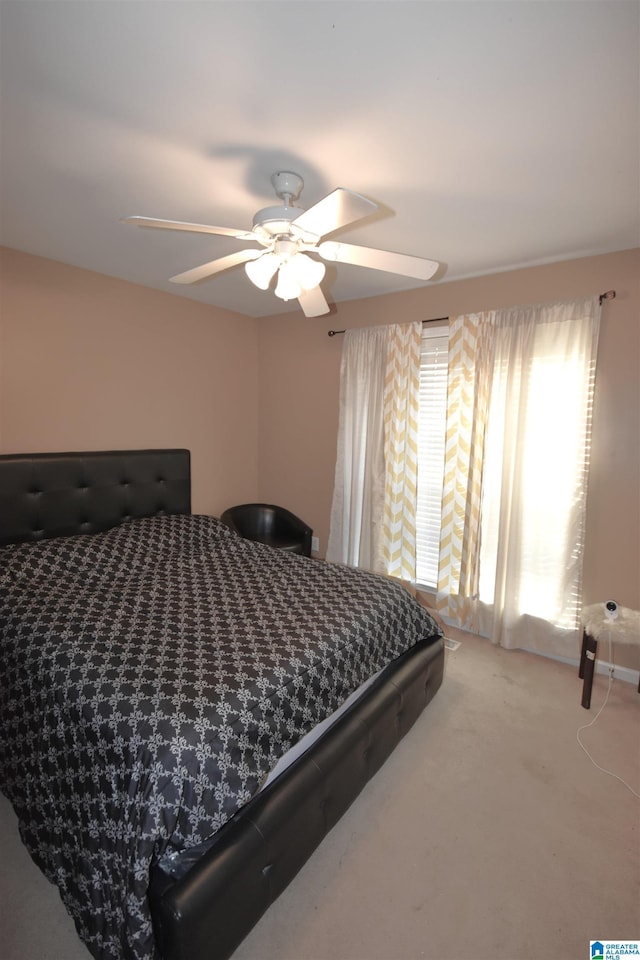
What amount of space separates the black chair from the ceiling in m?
2.21

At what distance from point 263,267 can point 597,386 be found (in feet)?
6.61

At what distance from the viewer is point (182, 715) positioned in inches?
50.5

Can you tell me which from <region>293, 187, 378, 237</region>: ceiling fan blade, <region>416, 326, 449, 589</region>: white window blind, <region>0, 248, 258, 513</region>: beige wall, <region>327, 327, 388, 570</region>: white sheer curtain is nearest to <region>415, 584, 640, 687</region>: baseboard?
<region>416, 326, 449, 589</region>: white window blind

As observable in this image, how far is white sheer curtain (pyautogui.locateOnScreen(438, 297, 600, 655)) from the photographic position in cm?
252

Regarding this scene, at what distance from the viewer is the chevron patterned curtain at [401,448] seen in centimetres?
310

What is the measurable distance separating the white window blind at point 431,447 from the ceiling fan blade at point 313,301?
48.8 inches

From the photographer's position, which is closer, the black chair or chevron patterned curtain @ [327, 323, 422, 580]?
chevron patterned curtain @ [327, 323, 422, 580]

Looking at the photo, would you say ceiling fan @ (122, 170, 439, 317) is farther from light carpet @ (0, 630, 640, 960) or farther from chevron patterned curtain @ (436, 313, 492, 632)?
light carpet @ (0, 630, 640, 960)

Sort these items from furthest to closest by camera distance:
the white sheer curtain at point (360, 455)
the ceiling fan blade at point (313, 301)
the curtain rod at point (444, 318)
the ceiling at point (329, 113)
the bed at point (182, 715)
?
1. the white sheer curtain at point (360, 455)
2. the curtain rod at point (444, 318)
3. the ceiling fan blade at point (313, 301)
4. the bed at point (182, 715)
5. the ceiling at point (329, 113)

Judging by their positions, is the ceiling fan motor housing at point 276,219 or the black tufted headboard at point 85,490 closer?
the ceiling fan motor housing at point 276,219

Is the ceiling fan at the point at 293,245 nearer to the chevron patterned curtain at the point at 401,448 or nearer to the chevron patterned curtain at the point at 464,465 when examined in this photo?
the chevron patterned curtain at the point at 464,465

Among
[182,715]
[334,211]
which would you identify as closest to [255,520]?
[182,715]

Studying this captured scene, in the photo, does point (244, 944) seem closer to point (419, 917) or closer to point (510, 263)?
point (419, 917)

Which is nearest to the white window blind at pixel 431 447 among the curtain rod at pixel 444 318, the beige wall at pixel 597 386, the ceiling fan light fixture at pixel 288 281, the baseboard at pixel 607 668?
the curtain rod at pixel 444 318
